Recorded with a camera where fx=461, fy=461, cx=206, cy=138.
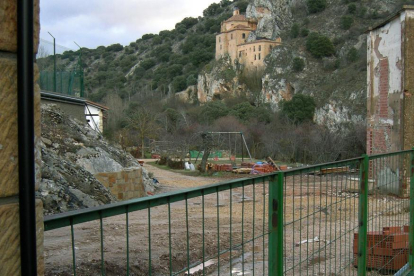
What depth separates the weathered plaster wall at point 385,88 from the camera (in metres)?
13.3

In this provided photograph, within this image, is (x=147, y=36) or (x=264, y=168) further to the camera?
(x=147, y=36)

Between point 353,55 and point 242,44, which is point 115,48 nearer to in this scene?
point 242,44

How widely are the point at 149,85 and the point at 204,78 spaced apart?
620 inches

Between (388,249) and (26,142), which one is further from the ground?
(26,142)

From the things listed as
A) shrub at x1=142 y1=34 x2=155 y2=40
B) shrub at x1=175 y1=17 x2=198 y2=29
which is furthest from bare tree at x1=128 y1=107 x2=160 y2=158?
shrub at x1=142 y1=34 x2=155 y2=40

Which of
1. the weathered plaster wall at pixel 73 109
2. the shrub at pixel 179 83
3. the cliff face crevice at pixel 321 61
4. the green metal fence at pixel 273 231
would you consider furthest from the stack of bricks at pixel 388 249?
the shrub at pixel 179 83

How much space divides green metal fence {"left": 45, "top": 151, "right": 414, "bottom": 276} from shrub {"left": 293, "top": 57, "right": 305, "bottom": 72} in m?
56.1

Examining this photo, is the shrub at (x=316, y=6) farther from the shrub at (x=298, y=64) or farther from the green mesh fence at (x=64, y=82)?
the green mesh fence at (x=64, y=82)

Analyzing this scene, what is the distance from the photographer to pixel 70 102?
17.3 metres

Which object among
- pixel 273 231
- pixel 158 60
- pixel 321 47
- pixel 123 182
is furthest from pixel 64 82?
pixel 158 60

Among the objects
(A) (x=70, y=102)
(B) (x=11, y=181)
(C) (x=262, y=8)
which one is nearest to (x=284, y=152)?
(A) (x=70, y=102)

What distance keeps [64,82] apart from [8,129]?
1600cm

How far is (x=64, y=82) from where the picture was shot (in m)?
16.4

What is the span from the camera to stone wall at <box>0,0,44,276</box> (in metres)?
1.20
